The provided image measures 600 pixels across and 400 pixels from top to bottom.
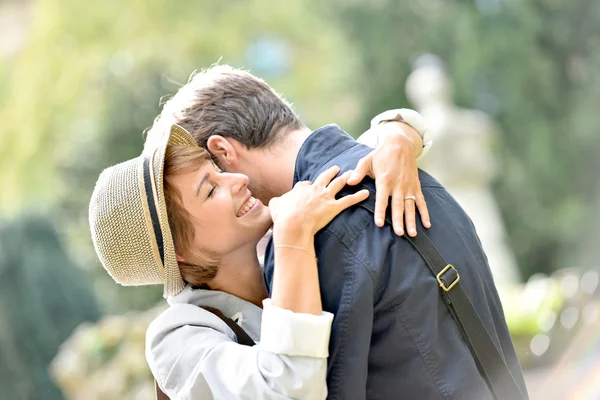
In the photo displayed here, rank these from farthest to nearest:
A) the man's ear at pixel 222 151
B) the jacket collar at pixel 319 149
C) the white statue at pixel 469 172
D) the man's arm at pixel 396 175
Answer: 1. the white statue at pixel 469 172
2. the man's ear at pixel 222 151
3. the jacket collar at pixel 319 149
4. the man's arm at pixel 396 175

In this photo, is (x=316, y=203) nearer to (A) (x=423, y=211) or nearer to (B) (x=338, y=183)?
(B) (x=338, y=183)

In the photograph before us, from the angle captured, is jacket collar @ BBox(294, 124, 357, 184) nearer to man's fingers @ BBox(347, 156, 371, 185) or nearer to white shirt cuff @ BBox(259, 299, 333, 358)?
man's fingers @ BBox(347, 156, 371, 185)

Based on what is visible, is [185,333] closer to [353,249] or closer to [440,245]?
[353,249]

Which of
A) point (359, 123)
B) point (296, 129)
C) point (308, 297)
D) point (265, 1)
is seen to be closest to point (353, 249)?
point (308, 297)

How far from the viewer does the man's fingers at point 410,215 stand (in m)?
1.69

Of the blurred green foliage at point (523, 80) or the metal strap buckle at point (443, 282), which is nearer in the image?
the metal strap buckle at point (443, 282)

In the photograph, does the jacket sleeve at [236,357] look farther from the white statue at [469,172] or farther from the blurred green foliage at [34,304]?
the white statue at [469,172]

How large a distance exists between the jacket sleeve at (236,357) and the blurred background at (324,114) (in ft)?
14.2

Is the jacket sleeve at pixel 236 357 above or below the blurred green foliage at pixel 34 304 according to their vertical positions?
above

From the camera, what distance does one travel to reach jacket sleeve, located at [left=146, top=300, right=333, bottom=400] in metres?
1.61

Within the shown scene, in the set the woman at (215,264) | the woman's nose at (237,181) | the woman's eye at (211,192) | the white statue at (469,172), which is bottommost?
the white statue at (469,172)

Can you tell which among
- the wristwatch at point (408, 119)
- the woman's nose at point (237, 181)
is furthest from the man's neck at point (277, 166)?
the wristwatch at point (408, 119)

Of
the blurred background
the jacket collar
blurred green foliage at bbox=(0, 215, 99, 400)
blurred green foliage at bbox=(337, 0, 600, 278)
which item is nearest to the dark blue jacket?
the jacket collar

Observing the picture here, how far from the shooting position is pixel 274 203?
181cm
